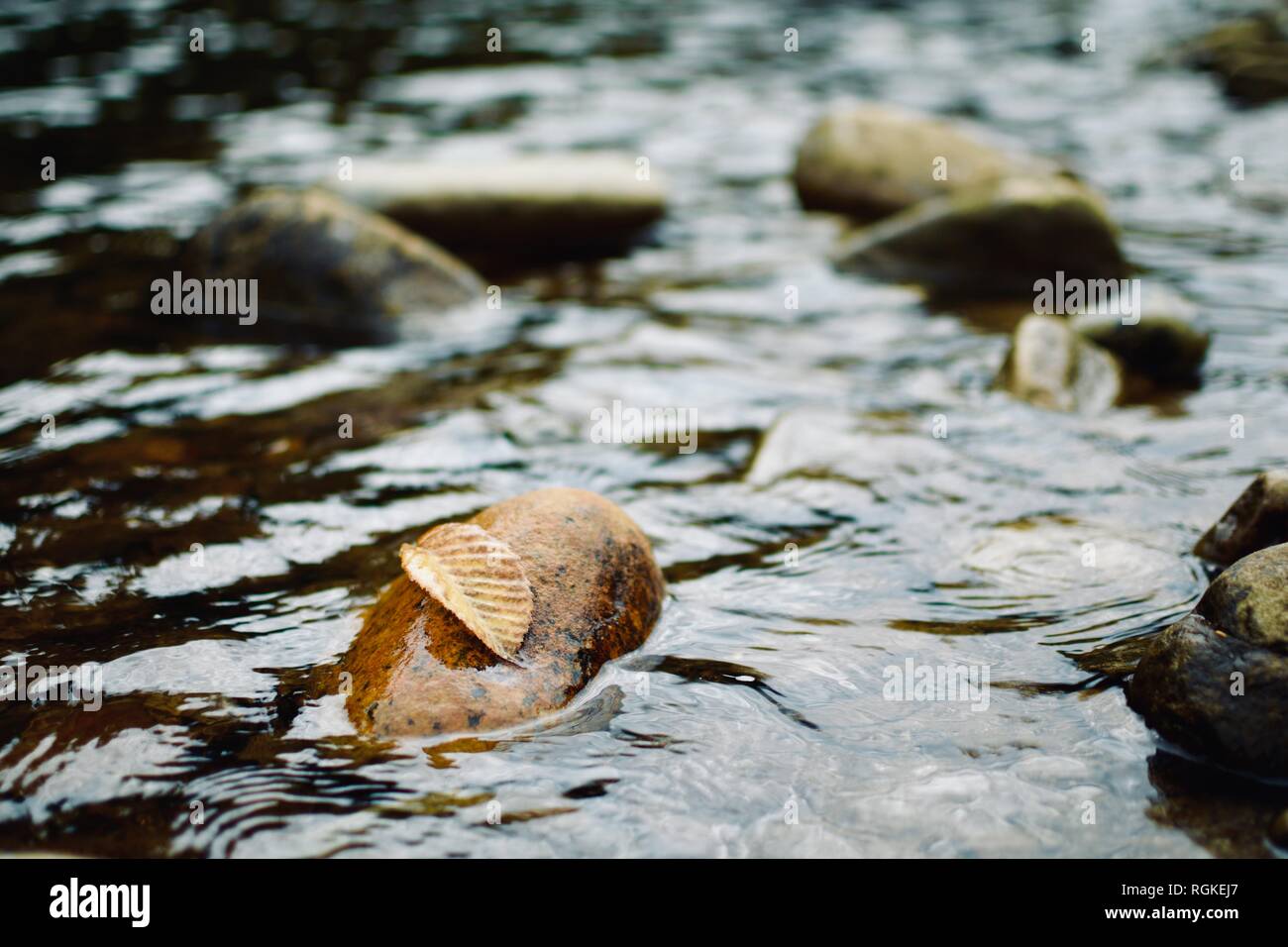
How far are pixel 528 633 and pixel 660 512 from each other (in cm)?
136

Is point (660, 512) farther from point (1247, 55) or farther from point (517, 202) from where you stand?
point (1247, 55)

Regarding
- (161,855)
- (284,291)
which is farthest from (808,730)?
(284,291)

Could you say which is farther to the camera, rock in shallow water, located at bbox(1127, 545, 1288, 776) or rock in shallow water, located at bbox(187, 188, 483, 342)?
rock in shallow water, located at bbox(187, 188, 483, 342)

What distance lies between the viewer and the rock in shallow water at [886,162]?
7.87 metres

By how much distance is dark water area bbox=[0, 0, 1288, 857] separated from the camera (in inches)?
104

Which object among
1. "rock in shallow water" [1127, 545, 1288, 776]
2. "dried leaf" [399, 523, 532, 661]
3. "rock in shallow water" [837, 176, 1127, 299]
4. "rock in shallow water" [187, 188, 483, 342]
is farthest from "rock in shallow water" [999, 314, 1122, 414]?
"rock in shallow water" [187, 188, 483, 342]

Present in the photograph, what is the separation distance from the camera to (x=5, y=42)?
508 inches

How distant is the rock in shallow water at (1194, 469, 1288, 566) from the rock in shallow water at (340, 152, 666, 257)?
4.72 m

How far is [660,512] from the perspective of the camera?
4.27 metres

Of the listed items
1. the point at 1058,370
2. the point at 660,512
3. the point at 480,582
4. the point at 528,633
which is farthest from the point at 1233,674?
the point at 1058,370

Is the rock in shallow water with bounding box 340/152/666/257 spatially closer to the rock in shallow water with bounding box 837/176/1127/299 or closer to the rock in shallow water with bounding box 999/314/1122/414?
the rock in shallow water with bounding box 837/176/1127/299

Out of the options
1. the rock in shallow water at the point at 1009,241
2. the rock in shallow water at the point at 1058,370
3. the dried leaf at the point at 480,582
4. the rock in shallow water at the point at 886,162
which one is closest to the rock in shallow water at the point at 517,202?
the rock in shallow water at the point at 886,162

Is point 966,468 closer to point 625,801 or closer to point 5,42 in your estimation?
point 625,801
